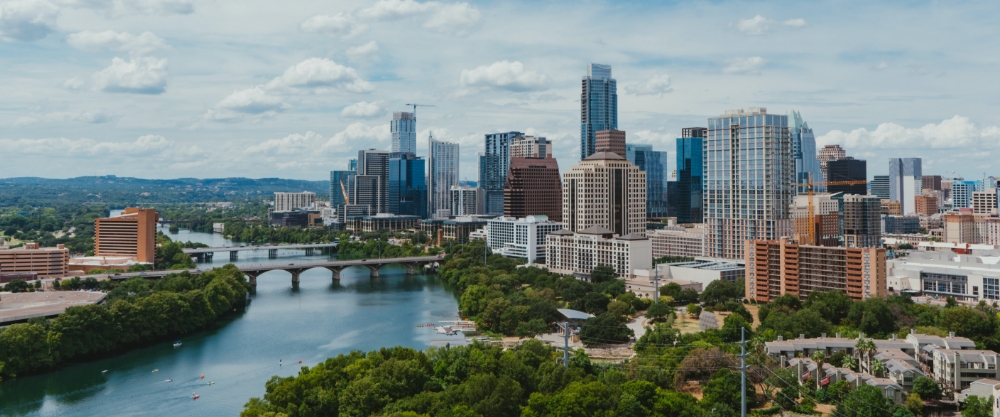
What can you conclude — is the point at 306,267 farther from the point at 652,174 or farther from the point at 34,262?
the point at 652,174

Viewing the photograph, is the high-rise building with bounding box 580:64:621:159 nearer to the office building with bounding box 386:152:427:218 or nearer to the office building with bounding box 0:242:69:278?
the office building with bounding box 386:152:427:218

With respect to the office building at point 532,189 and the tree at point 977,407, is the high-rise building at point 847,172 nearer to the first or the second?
the office building at point 532,189

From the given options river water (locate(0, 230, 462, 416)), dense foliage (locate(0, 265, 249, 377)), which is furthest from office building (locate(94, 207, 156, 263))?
dense foliage (locate(0, 265, 249, 377))

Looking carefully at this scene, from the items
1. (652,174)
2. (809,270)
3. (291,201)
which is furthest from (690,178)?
(291,201)

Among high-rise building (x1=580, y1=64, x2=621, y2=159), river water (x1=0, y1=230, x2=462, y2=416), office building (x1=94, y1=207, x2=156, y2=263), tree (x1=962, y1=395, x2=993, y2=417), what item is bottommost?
river water (x1=0, y1=230, x2=462, y2=416)

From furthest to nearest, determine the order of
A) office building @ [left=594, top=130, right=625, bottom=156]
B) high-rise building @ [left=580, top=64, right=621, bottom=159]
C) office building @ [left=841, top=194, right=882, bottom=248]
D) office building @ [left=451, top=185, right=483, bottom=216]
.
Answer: office building @ [left=451, top=185, right=483, bottom=216], high-rise building @ [left=580, top=64, right=621, bottom=159], office building @ [left=594, top=130, right=625, bottom=156], office building @ [left=841, top=194, right=882, bottom=248]

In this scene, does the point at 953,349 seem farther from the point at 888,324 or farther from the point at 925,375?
the point at 888,324

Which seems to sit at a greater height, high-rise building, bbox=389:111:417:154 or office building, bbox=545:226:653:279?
high-rise building, bbox=389:111:417:154
